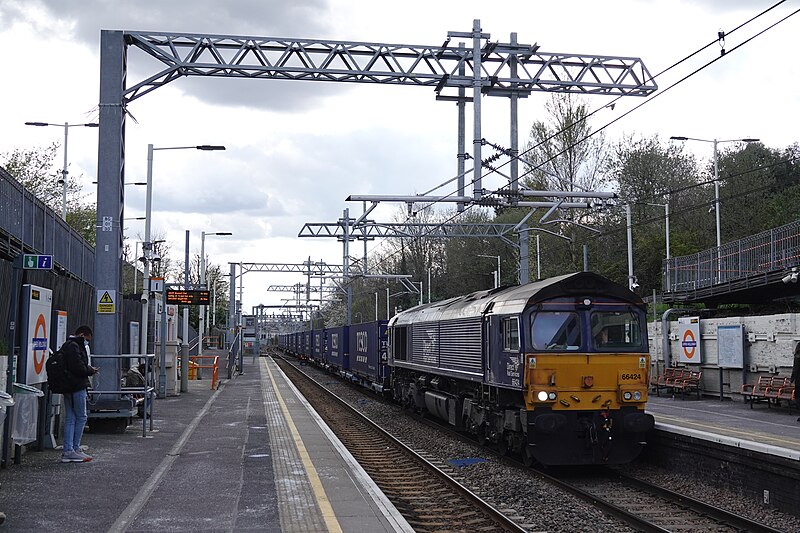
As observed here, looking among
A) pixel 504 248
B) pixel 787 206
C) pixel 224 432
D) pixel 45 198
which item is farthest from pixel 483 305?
pixel 504 248

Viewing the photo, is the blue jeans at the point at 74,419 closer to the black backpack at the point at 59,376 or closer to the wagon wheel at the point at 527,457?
the black backpack at the point at 59,376

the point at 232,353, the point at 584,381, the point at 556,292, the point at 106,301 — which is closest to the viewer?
the point at 584,381

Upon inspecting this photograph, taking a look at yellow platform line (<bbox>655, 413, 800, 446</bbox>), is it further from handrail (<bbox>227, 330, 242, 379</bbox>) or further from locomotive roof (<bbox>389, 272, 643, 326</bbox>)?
handrail (<bbox>227, 330, 242, 379</bbox>)

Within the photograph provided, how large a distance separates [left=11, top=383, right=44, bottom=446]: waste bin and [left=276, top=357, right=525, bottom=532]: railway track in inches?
185

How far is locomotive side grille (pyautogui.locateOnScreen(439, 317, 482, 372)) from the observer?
15180 mm

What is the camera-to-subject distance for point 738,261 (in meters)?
30.1

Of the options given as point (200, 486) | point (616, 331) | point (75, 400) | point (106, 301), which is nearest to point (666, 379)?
point (616, 331)

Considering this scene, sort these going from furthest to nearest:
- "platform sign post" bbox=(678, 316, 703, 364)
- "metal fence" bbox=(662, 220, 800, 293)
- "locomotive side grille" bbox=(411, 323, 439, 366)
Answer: "metal fence" bbox=(662, 220, 800, 293) → "platform sign post" bbox=(678, 316, 703, 364) → "locomotive side grille" bbox=(411, 323, 439, 366)

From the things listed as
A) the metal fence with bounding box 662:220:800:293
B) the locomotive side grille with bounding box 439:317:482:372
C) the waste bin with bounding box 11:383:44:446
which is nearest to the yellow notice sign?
the waste bin with bounding box 11:383:44:446

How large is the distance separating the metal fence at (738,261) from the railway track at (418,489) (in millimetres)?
15095

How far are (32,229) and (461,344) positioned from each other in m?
8.50

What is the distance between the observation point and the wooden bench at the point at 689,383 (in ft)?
77.9

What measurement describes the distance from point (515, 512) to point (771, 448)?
3.10 m

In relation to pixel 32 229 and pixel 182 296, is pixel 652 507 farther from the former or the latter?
pixel 182 296
